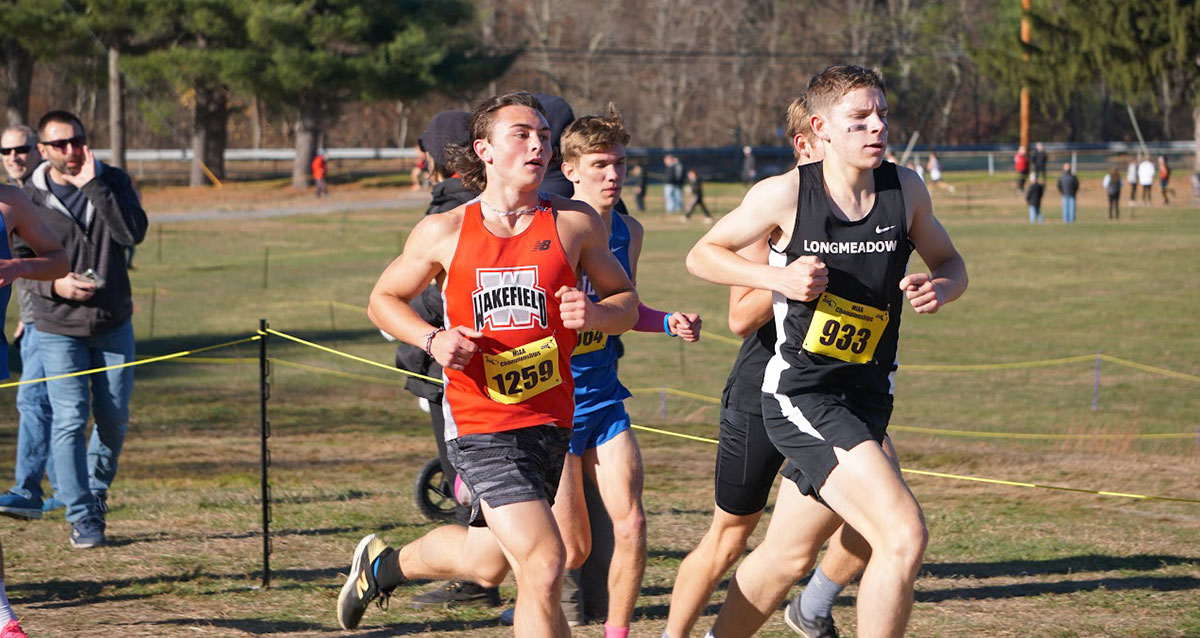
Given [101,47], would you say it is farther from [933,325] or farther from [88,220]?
[88,220]

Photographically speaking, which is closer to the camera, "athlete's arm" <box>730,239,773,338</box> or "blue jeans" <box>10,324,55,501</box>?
"athlete's arm" <box>730,239,773,338</box>

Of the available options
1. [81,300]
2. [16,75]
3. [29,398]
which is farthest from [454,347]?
[16,75]

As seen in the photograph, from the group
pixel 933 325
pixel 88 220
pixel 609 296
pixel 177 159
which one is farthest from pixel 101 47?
pixel 609 296

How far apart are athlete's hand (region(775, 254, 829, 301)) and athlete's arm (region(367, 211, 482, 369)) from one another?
94 centimetres

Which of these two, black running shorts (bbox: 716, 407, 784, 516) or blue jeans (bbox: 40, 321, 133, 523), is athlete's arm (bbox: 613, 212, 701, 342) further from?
blue jeans (bbox: 40, 321, 133, 523)

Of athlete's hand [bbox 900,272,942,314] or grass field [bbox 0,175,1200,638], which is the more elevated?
athlete's hand [bbox 900,272,942,314]

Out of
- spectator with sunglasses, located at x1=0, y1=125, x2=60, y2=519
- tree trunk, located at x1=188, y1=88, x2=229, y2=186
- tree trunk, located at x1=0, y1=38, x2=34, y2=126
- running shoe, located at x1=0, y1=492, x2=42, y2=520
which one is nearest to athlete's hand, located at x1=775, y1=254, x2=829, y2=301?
running shoe, located at x1=0, y1=492, x2=42, y2=520

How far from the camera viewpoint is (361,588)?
5238mm

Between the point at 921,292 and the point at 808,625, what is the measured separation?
166 centimetres

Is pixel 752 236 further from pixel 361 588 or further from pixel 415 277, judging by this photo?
pixel 361 588

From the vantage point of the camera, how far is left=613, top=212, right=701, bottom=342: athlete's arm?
4910 mm

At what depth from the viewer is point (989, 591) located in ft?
19.9

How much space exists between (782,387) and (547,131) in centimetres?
111

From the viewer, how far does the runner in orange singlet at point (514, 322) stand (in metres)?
4.14
